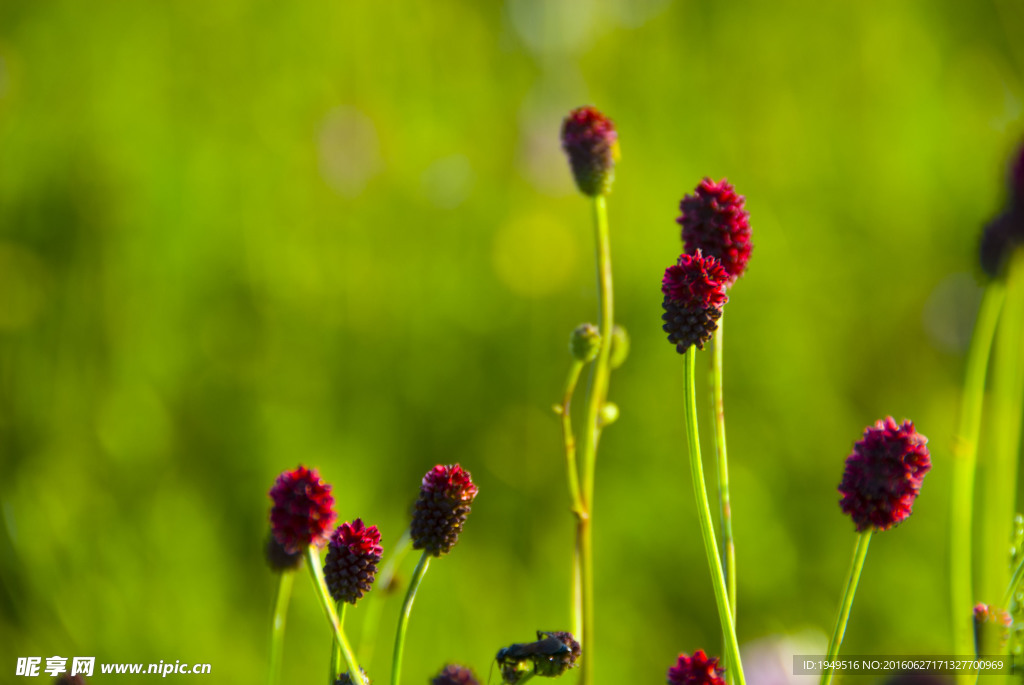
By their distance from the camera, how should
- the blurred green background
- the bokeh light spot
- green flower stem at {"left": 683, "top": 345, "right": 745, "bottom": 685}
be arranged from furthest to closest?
the bokeh light spot, the blurred green background, green flower stem at {"left": 683, "top": 345, "right": 745, "bottom": 685}

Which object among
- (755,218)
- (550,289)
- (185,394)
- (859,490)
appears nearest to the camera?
(859,490)

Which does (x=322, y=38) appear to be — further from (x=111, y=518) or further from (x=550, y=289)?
(x=111, y=518)

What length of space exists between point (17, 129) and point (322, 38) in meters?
0.75

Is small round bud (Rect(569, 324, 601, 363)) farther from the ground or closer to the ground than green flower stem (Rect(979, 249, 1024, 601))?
farther from the ground

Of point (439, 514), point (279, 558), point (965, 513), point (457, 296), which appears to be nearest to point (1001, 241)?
point (965, 513)

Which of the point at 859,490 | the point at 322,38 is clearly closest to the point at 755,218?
the point at 322,38

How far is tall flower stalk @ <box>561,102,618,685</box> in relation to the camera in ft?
1.78

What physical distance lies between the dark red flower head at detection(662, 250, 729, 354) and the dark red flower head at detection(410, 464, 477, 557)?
13 cm

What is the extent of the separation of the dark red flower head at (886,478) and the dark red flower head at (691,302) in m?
0.10

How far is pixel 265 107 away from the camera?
6.93 ft

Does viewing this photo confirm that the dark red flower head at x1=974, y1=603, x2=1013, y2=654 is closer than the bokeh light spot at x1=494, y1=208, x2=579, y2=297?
Yes

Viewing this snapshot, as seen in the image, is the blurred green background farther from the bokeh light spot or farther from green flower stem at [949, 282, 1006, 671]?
green flower stem at [949, 282, 1006, 671]

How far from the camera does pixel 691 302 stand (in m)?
0.44

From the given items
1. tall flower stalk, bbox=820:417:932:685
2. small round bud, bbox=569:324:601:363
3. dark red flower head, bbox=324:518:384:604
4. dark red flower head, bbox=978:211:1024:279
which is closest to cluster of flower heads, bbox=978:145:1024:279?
dark red flower head, bbox=978:211:1024:279
